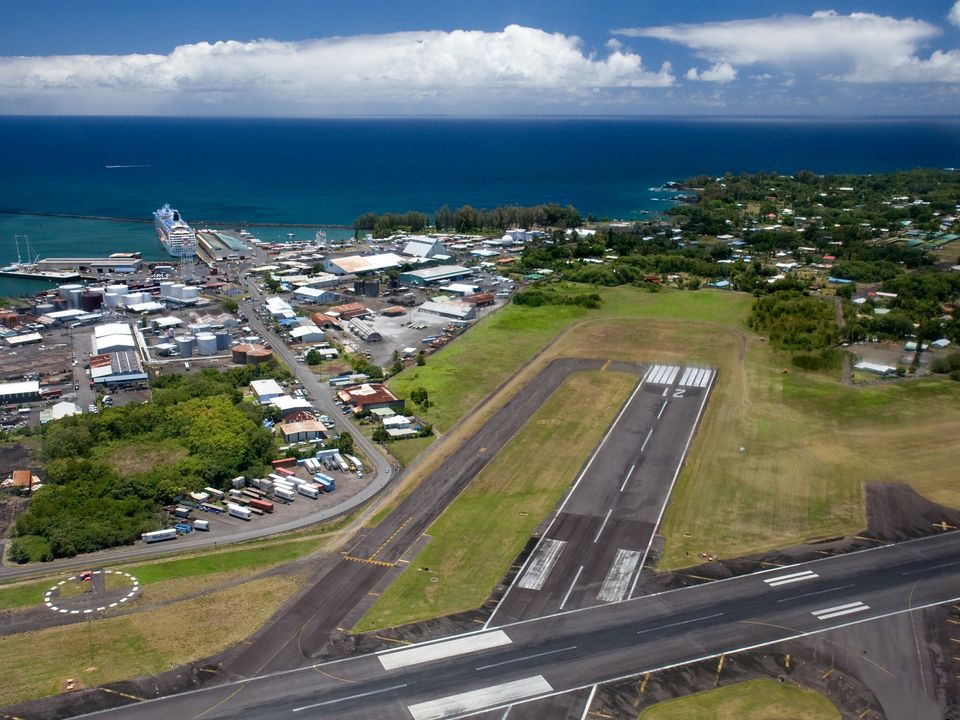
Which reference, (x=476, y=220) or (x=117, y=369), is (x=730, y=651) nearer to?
(x=117, y=369)

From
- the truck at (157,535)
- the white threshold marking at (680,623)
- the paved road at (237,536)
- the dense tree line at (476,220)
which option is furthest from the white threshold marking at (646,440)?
the dense tree line at (476,220)

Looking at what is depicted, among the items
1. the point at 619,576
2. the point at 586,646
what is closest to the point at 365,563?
the point at 586,646

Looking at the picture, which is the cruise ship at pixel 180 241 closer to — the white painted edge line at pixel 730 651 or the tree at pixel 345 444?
the tree at pixel 345 444

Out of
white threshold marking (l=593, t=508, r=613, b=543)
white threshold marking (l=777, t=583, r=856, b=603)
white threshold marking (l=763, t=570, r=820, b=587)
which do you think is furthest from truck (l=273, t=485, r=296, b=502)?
white threshold marking (l=777, t=583, r=856, b=603)

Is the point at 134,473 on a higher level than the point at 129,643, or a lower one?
higher

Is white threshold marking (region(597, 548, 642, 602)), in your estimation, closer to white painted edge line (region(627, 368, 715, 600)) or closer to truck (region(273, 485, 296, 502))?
white painted edge line (region(627, 368, 715, 600))
